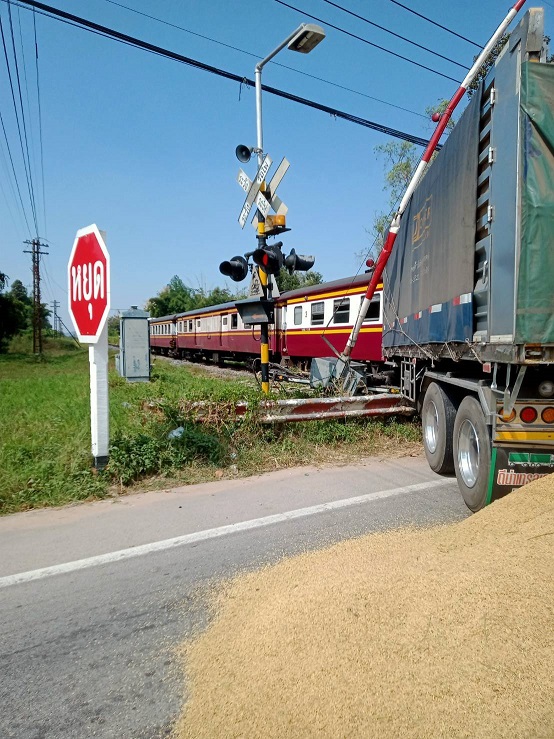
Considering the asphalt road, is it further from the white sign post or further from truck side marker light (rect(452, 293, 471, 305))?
truck side marker light (rect(452, 293, 471, 305))

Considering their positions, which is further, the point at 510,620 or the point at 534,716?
the point at 510,620

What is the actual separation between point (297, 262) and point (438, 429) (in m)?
3.51

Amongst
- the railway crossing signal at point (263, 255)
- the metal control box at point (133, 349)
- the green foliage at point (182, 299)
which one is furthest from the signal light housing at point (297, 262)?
the green foliage at point (182, 299)

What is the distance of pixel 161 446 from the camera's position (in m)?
5.89

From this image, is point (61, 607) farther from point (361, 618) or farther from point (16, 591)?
point (361, 618)

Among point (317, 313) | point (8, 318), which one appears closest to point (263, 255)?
point (317, 313)

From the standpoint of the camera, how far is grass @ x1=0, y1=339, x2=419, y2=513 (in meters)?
5.19

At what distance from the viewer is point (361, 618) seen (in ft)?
7.70

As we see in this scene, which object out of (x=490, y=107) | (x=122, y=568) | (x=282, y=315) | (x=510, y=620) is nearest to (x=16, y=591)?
(x=122, y=568)

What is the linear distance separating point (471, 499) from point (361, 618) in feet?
7.88

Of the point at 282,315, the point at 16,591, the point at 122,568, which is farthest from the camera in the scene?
the point at 282,315

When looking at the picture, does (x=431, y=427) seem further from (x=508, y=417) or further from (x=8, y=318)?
(x=8, y=318)

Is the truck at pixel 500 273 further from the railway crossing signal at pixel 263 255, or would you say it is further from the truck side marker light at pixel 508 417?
the railway crossing signal at pixel 263 255

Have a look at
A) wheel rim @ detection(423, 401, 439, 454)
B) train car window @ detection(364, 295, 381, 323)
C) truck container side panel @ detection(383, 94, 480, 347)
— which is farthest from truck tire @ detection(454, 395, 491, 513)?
train car window @ detection(364, 295, 381, 323)
